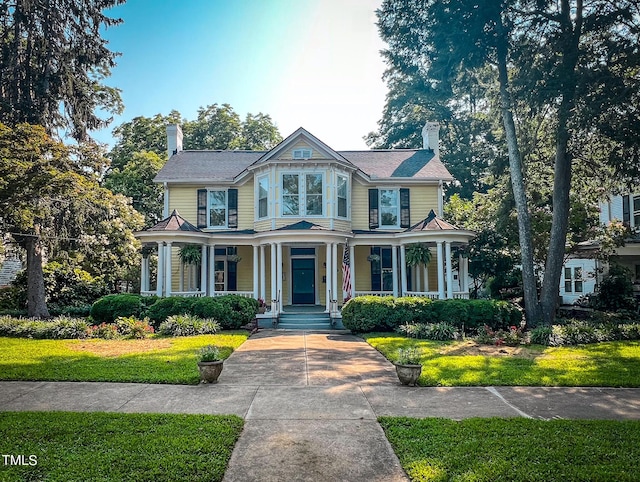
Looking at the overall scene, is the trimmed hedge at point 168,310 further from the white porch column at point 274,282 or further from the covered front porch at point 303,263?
the covered front porch at point 303,263

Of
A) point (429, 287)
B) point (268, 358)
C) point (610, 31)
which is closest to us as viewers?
point (268, 358)

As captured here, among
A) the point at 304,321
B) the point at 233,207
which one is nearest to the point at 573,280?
the point at 304,321

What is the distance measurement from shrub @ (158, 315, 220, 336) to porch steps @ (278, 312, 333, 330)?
324 cm

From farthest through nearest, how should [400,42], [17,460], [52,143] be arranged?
1. [400,42]
2. [52,143]
3. [17,460]

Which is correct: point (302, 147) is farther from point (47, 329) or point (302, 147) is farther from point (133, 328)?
point (47, 329)

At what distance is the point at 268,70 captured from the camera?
13117mm

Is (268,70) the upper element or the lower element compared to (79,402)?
upper

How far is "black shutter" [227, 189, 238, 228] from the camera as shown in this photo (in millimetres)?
19469

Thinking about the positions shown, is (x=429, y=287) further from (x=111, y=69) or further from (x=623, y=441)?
(x=111, y=69)

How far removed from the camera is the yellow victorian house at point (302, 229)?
1711 centimetres

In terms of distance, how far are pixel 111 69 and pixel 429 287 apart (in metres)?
17.7

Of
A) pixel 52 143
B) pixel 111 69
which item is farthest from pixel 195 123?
pixel 52 143

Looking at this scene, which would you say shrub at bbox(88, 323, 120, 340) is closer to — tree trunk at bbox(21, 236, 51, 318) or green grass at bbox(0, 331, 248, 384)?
green grass at bbox(0, 331, 248, 384)

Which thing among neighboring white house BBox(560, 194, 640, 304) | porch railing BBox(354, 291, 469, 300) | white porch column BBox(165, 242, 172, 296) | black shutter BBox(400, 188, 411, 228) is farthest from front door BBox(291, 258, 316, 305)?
neighboring white house BBox(560, 194, 640, 304)
